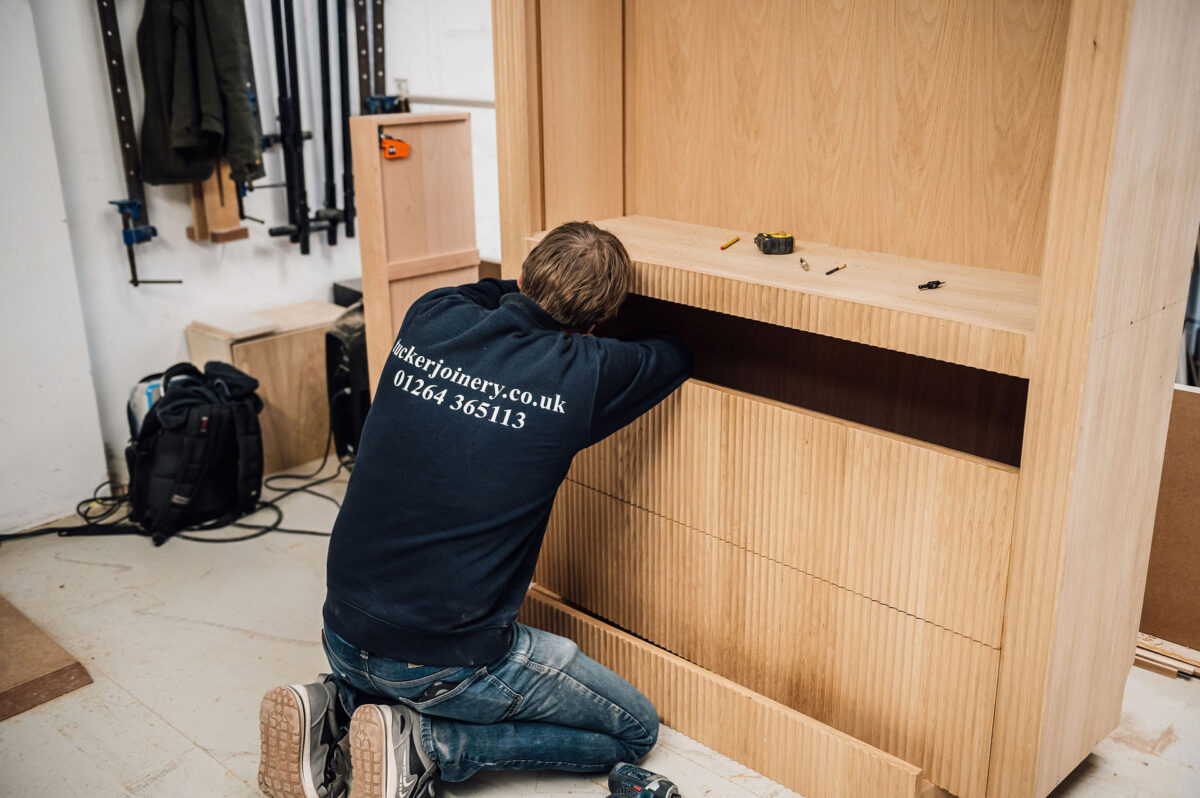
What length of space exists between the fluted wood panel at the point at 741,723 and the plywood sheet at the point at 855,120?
0.96 metres

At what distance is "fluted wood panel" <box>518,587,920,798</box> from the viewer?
1.92m

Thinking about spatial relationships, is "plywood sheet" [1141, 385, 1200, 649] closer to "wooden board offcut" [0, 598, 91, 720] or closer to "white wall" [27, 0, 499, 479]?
"white wall" [27, 0, 499, 479]

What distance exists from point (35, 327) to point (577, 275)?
2122mm

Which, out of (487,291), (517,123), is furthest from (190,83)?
(487,291)

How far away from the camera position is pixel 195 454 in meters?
3.20

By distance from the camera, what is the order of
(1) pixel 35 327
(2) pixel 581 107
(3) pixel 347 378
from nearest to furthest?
1. (2) pixel 581 107
2. (1) pixel 35 327
3. (3) pixel 347 378

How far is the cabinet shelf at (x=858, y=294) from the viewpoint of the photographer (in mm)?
1649

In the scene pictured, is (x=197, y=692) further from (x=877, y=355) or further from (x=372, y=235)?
(x=877, y=355)

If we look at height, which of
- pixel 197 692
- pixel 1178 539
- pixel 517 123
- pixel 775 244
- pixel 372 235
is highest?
pixel 517 123

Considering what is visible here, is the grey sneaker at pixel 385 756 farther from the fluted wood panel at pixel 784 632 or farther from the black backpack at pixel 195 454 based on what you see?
the black backpack at pixel 195 454

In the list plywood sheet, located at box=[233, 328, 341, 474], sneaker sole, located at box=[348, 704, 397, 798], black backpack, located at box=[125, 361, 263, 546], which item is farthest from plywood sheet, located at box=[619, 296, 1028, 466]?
plywood sheet, located at box=[233, 328, 341, 474]

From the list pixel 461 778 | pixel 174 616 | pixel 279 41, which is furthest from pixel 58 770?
pixel 279 41

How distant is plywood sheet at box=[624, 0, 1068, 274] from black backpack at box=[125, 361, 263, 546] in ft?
5.13

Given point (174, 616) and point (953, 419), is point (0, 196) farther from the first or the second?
point (953, 419)
